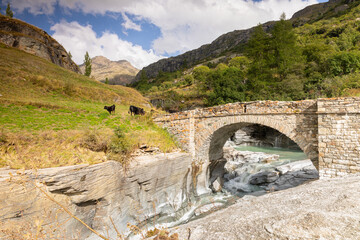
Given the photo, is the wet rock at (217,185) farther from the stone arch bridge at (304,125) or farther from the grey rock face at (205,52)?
the grey rock face at (205,52)

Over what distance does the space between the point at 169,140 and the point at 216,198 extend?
533 centimetres

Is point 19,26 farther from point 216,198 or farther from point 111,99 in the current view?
point 216,198

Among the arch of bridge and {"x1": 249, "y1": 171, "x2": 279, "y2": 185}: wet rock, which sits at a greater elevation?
the arch of bridge

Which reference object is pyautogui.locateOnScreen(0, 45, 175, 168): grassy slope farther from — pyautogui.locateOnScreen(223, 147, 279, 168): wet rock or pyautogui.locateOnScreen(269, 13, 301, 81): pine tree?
pyautogui.locateOnScreen(269, 13, 301, 81): pine tree

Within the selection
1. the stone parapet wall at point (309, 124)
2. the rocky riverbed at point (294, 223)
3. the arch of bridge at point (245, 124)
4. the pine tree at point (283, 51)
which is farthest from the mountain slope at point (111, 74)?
the rocky riverbed at point (294, 223)

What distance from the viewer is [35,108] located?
11695mm

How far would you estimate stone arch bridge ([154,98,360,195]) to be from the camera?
7449mm

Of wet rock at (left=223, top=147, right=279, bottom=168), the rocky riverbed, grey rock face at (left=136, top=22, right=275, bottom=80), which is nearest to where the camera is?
the rocky riverbed

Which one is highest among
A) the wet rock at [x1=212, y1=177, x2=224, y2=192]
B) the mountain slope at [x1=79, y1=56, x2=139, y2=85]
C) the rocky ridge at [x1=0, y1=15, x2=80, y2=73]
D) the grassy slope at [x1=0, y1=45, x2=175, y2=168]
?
the mountain slope at [x1=79, y1=56, x2=139, y2=85]

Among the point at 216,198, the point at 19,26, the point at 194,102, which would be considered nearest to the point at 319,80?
the point at 216,198

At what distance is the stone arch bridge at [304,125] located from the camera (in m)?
7.45

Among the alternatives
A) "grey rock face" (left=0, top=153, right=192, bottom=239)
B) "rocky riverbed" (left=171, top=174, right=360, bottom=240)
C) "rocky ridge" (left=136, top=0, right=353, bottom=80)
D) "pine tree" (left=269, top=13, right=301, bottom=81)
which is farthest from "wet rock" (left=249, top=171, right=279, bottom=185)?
"rocky ridge" (left=136, top=0, right=353, bottom=80)

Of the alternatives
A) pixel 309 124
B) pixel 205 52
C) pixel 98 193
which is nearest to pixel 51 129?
pixel 98 193

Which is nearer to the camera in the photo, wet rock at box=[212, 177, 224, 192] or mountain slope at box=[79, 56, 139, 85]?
wet rock at box=[212, 177, 224, 192]
